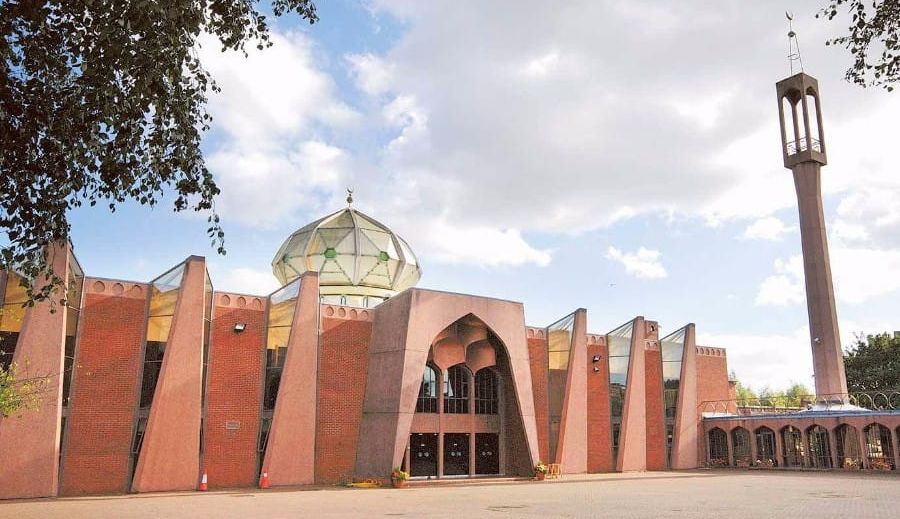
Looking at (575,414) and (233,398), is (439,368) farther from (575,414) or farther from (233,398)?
(233,398)

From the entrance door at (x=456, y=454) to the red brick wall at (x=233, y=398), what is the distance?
844cm

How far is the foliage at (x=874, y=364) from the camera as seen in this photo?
46031 millimetres

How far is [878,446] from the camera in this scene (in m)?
32.2

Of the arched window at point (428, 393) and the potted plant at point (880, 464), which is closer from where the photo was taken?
the arched window at point (428, 393)

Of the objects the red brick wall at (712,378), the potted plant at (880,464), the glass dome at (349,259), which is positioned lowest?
the potted plant at (880,464)

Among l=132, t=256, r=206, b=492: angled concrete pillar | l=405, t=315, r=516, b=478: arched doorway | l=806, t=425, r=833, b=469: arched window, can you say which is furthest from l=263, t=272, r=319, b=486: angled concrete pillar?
l=806, t=425, r=833, b=469: arched window

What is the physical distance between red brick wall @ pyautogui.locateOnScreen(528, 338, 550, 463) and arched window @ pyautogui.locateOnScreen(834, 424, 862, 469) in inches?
527

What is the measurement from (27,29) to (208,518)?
10.5 m

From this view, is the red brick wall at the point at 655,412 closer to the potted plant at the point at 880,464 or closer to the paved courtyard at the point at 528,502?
the potted plant at the point at 880,464

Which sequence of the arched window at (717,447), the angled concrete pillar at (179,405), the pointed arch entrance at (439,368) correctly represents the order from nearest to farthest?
the angled concrete pillar at (179,405) → the pointed arch entrance at (439,368) → the arched window at (717,447)

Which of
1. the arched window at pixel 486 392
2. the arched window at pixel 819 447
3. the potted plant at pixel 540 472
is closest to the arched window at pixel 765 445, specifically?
the arched window at pixel 819 447

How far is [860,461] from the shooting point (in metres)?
32.3

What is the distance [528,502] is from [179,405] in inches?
490

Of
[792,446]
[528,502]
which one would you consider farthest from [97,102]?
[792,446]
